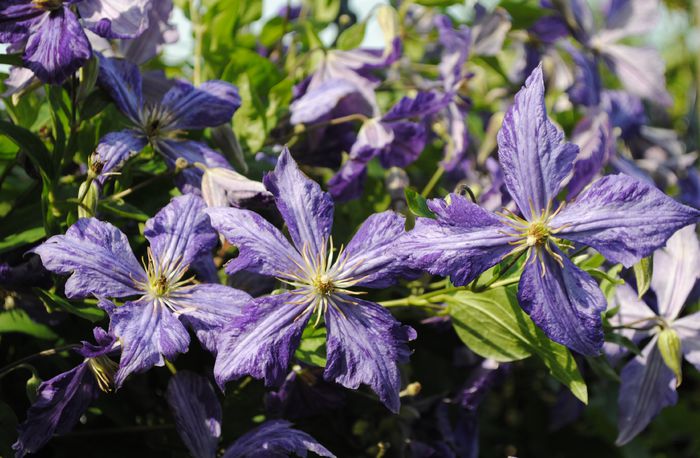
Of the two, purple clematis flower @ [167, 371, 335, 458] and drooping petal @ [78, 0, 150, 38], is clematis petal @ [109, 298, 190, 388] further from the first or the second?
drooping petal @ [78, 0, 150, 38]

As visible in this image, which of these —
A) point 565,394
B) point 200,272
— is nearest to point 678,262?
point 565,394

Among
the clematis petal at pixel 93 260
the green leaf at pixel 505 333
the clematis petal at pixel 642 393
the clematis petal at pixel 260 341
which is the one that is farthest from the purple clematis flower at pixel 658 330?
the clematis petal at pixel 93 260

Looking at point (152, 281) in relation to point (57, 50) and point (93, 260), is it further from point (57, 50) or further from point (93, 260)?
point (57, 50)

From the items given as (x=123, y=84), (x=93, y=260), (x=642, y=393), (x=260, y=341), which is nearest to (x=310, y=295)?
(x=260, y=341)

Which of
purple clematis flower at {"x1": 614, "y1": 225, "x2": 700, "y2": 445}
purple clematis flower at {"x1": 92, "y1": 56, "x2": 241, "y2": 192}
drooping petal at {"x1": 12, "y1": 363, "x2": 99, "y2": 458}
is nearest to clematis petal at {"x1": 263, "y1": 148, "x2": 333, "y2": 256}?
purple clematis flower at {"x1": 92, "y1": 56, "x2": 241, "y2": 192}

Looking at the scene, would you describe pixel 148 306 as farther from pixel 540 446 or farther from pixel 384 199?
pixel 540 446

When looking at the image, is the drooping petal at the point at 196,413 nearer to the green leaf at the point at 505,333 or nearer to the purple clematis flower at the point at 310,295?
the purple clematis flower at the point at 310,295
